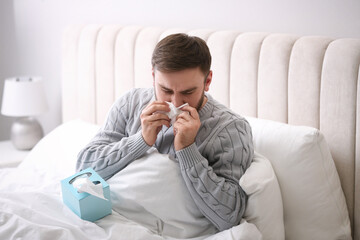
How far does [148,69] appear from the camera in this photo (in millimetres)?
2068

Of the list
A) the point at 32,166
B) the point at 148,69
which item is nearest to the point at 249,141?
the point at 148,69

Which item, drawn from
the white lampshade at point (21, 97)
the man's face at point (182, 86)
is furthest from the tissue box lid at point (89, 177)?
the white lampshade at point (21, 97)

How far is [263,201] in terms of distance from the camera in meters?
1.36

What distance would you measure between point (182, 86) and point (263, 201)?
18.2 inches

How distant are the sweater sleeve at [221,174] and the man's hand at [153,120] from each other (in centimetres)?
13

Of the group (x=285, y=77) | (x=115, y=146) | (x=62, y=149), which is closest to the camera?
(x=115, y=146)

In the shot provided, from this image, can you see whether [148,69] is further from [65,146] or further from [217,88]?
[65,146]

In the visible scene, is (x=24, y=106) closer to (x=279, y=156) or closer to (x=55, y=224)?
(x=55, y=224)

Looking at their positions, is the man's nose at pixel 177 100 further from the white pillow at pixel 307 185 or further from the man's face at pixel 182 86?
the white pillow at pixel 307 185

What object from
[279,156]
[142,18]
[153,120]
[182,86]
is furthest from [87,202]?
[142,18]

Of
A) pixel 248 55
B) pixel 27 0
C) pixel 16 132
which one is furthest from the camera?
pixel 27 0

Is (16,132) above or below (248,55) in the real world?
below

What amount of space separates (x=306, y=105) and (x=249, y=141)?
33 centimetres

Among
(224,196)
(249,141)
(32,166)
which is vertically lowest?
(32,166)
